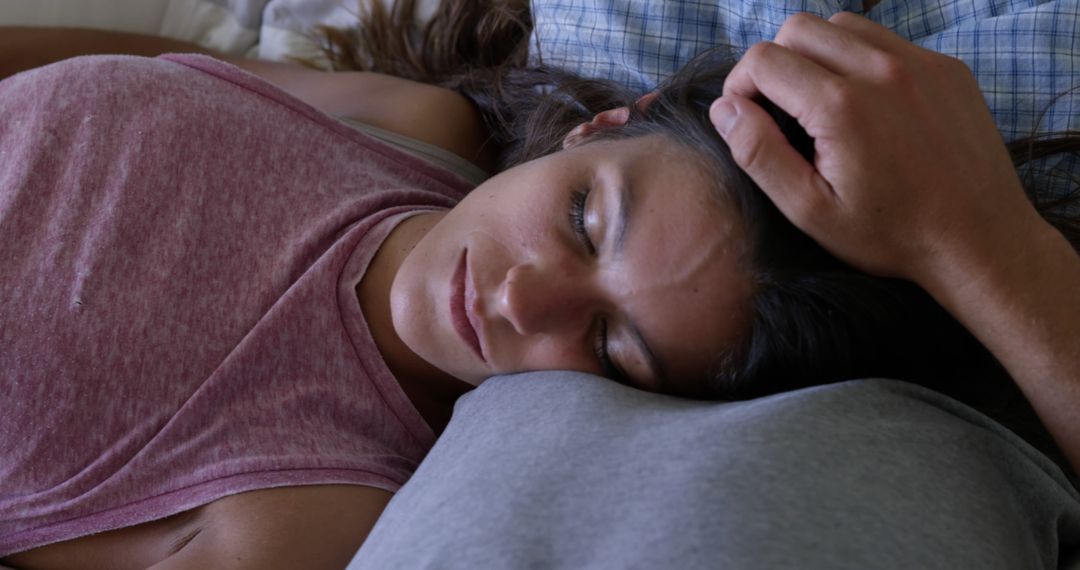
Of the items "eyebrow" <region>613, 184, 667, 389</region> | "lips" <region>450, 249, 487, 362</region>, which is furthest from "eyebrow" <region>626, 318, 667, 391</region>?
"lips" <region>450, 249, 487, 362</region>

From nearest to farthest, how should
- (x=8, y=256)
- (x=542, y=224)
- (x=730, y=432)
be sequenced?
(x=730, y=432) < (x=542, y=224) < (x=8, y=256)

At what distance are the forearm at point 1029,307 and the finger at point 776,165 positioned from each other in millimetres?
137

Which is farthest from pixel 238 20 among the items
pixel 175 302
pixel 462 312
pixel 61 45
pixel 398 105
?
pixel 462 312

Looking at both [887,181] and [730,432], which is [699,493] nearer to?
[730,432]

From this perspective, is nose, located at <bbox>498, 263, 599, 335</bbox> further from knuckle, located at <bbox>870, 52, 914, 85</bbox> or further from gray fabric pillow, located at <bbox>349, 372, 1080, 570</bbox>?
knuckle, located at <bbox>870, 52, 914, 85</bbox>

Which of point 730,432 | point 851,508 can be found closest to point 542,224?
point 730,432

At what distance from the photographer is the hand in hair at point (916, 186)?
817 mm

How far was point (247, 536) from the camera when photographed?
37.2 inches

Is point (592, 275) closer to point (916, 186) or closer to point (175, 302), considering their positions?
point (916, 186)

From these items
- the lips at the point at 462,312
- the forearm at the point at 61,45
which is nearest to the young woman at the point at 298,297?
the lips at the point at 462,312

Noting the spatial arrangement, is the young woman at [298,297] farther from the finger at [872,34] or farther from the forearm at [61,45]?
the forearm at [61,45]

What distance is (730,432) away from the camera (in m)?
0.73

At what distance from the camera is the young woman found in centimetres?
90

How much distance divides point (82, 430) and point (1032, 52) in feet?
3.97
